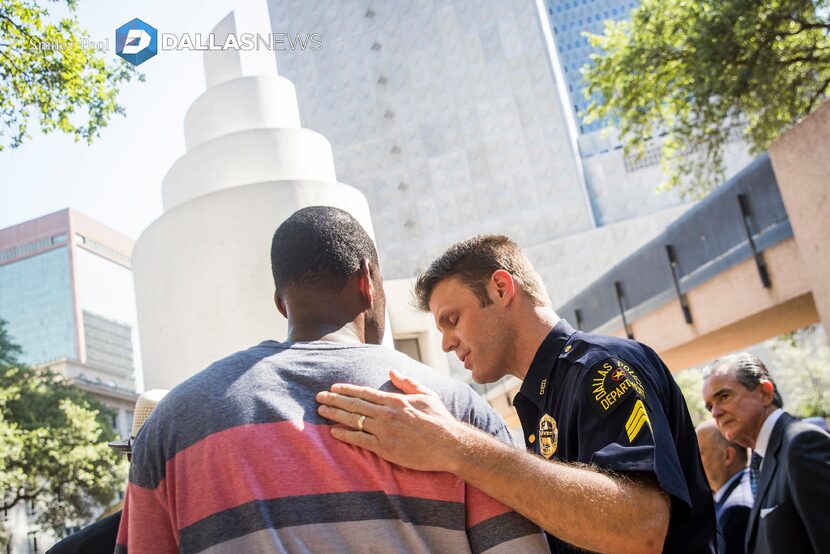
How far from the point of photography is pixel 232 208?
39.1 ft

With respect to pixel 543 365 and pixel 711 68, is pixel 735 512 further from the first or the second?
pixel 711 68

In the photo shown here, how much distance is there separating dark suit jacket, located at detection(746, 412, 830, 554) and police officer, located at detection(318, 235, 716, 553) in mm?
1520

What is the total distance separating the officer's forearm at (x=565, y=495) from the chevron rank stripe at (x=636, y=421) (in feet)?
0.43

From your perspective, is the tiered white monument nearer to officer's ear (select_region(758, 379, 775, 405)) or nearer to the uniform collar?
officer's ear (select_region(758, 379, 775, 405))

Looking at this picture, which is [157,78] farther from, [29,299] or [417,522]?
[29,299]

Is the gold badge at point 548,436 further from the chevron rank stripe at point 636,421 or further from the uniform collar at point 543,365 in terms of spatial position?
the chevron rank stripe at point 636,421

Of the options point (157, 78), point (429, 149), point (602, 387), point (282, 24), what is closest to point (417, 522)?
point (602, 387)

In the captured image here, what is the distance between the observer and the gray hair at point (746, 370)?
172 inches

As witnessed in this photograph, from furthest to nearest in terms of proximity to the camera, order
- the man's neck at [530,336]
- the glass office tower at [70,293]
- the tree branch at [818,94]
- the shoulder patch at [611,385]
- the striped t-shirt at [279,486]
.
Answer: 1. the glass office tower at [70,293]
2. the tree branch at [818,94]
3. the man's neck at [530,336]
4. the shoulder patch at [611,385]
5. the striped t-shirt at [279,486]

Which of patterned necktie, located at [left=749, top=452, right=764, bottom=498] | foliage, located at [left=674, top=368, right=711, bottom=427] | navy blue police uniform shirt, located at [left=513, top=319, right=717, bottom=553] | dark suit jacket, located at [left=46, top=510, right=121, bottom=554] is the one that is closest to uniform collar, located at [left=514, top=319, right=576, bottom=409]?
navy blue police uniform shirt, located at [left=513, top=319, right=717, bottom=553]

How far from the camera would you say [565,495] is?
188 centimetres

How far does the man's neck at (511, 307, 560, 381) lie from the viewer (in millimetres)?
2769

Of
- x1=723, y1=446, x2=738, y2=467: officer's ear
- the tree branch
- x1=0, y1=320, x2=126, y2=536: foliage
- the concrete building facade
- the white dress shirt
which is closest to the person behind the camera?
the white dress shirt
